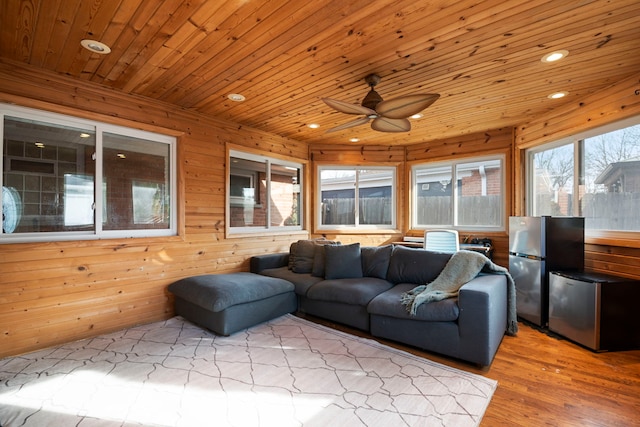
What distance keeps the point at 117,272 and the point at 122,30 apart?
2.30 metres

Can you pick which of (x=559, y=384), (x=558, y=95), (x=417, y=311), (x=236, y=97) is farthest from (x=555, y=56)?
(x=236, y=97)

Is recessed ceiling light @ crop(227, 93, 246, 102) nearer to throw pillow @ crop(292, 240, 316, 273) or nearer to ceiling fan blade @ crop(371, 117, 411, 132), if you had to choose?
ceiling fan blade @ crop(371, 117, 411, 132)

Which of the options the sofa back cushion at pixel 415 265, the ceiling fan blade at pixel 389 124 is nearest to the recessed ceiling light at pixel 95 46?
the ceiling fan blade at pixel 389 124

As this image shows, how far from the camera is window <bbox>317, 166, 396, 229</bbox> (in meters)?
5.67

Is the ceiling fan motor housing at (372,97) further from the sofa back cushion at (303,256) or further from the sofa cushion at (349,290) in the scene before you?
the sofa back cushion at (303,256)

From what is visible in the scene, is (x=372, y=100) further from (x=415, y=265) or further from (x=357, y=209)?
(x=357, y=209)

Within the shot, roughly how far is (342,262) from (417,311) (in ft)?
4.11

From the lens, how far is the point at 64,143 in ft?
9.70

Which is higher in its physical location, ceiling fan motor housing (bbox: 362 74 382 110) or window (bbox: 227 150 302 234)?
ceiling fan motor housing (bbox: 362 74 382 110)

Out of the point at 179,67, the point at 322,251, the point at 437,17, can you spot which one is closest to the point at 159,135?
the point at 179,67

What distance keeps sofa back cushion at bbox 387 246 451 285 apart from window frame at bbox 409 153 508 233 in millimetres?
1949

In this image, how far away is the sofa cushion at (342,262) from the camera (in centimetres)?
372

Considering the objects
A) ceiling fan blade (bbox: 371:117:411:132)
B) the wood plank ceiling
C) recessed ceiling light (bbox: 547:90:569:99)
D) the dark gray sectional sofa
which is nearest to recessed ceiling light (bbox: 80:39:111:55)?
the wood plank ceiling

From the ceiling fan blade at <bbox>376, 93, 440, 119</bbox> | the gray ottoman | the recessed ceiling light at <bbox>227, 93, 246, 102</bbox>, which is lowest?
the gray ottoman
